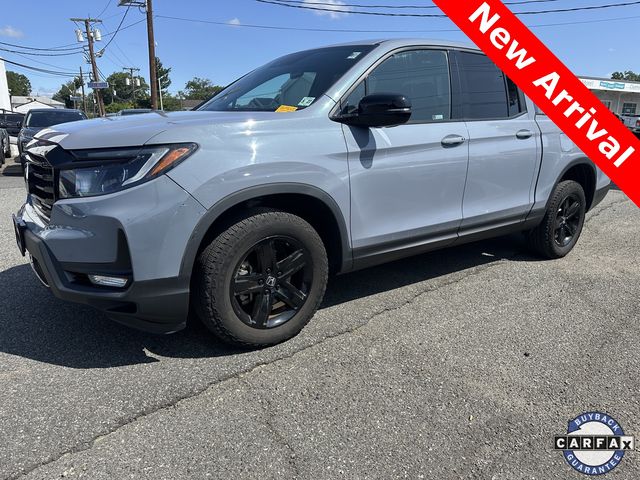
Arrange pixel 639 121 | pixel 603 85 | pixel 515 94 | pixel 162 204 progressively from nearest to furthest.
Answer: pixel 162 204, pixel 515 94, pixel 639 121, pixel 603 85

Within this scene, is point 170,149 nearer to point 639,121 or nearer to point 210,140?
point 210,140

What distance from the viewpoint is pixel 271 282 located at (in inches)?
113

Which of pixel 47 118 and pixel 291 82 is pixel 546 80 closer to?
pixel 291 82

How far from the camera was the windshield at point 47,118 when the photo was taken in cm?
1125

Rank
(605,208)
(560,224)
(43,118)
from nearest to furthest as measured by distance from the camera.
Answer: (560,224) → (605,208) → (43,118)

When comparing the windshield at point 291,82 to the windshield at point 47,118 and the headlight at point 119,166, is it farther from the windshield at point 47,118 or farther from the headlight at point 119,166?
the windshield at point 47,118

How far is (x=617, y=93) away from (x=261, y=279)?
169ft

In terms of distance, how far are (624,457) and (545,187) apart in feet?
9.03

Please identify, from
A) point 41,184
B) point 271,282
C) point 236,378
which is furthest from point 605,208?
point 41,184

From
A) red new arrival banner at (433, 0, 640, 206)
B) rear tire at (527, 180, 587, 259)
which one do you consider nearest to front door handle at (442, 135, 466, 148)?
red new arrival banner at (433, 0, 640, 206)

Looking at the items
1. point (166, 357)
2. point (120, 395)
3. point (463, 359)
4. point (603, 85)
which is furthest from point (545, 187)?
point (603, 85)

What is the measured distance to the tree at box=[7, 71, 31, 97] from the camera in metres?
111

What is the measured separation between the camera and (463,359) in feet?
9.62

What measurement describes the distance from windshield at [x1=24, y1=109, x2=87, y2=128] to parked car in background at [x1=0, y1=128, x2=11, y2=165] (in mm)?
1485
